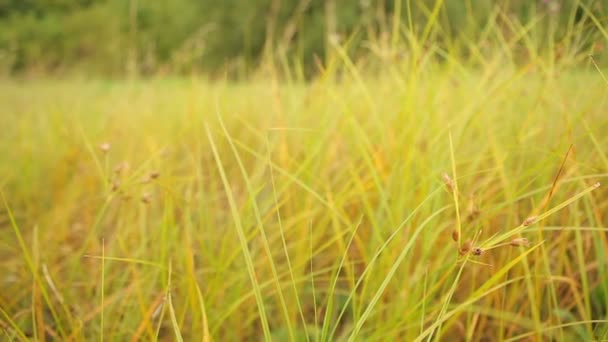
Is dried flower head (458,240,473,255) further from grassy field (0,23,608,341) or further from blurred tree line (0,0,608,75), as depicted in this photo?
blurred tree line (0,0,608,75)

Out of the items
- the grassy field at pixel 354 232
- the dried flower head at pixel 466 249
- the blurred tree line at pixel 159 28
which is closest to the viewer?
the dried flower head at pixel 466 249

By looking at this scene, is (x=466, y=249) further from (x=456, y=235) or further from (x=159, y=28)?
(x=159, y=28)

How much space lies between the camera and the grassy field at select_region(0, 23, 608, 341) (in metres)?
0.45

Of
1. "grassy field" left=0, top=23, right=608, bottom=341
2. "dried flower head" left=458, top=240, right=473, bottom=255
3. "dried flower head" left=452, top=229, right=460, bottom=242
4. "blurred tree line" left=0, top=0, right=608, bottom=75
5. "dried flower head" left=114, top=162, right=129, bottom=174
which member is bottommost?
"grassy field" left=0, top=23, right=608, bottom=341

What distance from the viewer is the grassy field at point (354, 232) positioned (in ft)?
1.49

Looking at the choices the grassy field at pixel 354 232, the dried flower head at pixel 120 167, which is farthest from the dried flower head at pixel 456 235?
the dried flower head at pixel 120 167

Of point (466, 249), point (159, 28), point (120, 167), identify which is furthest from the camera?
point (159, 28)

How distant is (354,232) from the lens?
342 millimetres

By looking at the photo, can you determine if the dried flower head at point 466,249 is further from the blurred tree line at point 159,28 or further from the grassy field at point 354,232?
the blurred tree line at point 159,28

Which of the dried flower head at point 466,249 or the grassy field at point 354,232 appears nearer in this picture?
the dried flower head at point 466,249

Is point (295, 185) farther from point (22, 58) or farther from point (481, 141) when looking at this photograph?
point (22, 58)

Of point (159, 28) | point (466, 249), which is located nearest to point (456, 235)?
point (466, 249)

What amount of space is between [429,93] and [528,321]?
0.38 meters

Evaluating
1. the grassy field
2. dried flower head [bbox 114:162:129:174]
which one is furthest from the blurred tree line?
dried flower head [bbox 114:162:129:174]
